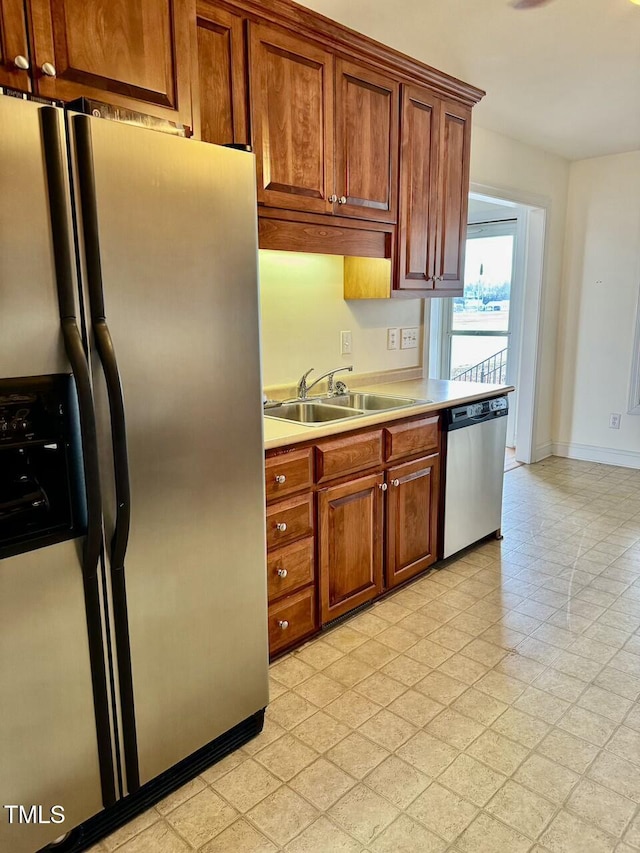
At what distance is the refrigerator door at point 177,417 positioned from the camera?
135 cm

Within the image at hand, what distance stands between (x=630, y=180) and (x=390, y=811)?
4924 millimetres

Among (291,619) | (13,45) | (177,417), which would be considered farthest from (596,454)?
(13,45)

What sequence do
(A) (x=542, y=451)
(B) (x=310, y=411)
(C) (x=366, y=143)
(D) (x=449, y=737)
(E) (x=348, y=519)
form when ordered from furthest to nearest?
1. (A) (x=542, y=451)
2. (B) (x=310, y=411)
3. (C) (x=366, y=143)
4. (E) (x=348, y=519)
5. (D) (x=449, y=737)

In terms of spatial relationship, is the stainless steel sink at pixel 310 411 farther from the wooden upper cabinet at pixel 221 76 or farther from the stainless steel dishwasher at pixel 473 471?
the wooden upper cabinet at pixel 221 76

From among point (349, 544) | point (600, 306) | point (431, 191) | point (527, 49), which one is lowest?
point (349, 544)

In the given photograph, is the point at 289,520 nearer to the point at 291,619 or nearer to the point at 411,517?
the point at 291,619

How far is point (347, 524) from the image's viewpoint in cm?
246

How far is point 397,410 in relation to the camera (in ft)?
8.53

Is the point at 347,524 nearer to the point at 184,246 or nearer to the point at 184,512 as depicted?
the point at 184,512

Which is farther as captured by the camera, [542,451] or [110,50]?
[542,451]

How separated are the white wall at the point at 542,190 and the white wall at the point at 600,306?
115mm

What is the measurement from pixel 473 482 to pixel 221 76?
2.24m

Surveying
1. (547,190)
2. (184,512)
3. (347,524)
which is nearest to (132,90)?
(184,512)

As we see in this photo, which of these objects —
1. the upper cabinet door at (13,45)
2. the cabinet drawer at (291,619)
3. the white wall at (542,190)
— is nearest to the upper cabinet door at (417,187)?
the white wall at (542,190)
